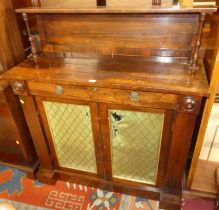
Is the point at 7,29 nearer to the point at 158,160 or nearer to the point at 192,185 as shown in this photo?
the point at 158,160

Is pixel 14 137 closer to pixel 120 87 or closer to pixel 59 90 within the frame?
pixel 59 90

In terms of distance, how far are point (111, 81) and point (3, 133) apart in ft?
3.34

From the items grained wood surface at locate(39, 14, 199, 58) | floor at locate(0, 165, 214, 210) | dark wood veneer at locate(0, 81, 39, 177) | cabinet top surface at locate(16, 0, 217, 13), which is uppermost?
cabinet top surface at locate(16, 0, 217, 13)

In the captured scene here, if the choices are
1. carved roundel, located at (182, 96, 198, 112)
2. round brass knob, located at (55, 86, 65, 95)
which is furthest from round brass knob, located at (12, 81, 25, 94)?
carved roundel, located at (182, 96, 198, 112)

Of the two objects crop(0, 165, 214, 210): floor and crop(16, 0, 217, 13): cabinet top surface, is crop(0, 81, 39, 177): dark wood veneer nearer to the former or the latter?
crop(0, 165, 214, 210): floor

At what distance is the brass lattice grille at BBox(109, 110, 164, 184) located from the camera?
1256 millimetres

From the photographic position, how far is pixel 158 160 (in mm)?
1396

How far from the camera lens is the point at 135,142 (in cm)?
137

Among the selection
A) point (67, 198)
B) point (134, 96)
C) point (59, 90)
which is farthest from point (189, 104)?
point (67, 198)

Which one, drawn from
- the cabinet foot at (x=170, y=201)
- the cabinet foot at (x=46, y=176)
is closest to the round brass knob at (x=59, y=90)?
the cabinet foot at (x=46, y=176)

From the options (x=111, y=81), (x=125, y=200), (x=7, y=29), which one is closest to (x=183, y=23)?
(x=111, y=81)

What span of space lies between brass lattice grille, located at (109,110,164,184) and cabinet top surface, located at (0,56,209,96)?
0.65 feet

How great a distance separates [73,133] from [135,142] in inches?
15.9

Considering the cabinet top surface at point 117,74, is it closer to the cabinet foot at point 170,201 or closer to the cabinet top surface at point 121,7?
the cabinet top surface at point 121,7
